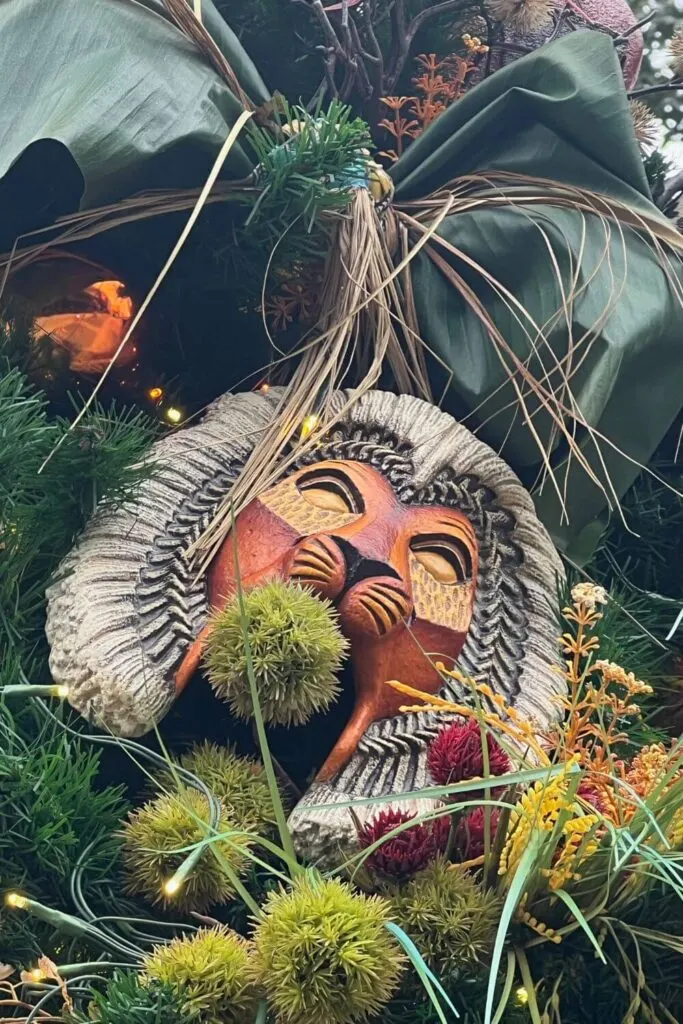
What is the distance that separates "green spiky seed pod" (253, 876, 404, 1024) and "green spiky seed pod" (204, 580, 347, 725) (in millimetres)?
104

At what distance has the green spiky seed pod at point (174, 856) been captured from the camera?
508 mm

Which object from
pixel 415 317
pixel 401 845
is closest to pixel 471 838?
pixel 401 845

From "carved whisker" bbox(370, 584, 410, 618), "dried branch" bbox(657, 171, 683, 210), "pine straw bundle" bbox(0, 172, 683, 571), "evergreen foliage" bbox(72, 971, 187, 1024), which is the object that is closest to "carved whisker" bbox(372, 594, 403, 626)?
"carved whisker" bbox(370, 584, 410, 618)

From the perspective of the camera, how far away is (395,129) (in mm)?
839

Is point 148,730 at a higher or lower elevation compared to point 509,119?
lower

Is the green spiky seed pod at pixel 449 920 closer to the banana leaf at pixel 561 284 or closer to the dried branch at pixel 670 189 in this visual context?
the banana leaf at pixel 561 284

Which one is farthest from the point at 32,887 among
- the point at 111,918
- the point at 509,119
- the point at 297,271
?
the point at 509,119

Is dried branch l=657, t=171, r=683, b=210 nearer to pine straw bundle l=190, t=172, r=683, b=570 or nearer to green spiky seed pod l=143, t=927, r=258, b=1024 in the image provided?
pine straw bundle l=190, t=172, r=683, b=570

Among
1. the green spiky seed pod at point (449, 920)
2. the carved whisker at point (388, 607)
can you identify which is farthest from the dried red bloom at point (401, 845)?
the carved whisker at point (388, 607)

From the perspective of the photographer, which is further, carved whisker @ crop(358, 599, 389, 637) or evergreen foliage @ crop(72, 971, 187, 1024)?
carved whisker @ crop(358, 599, 389, 637)

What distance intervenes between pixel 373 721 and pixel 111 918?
6.6 inches

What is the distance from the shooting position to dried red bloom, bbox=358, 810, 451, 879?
50 cm

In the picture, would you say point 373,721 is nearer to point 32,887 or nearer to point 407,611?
point 407,611

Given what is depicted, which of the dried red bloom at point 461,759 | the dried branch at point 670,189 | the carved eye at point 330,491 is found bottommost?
the dried red bloom at point 461,759
